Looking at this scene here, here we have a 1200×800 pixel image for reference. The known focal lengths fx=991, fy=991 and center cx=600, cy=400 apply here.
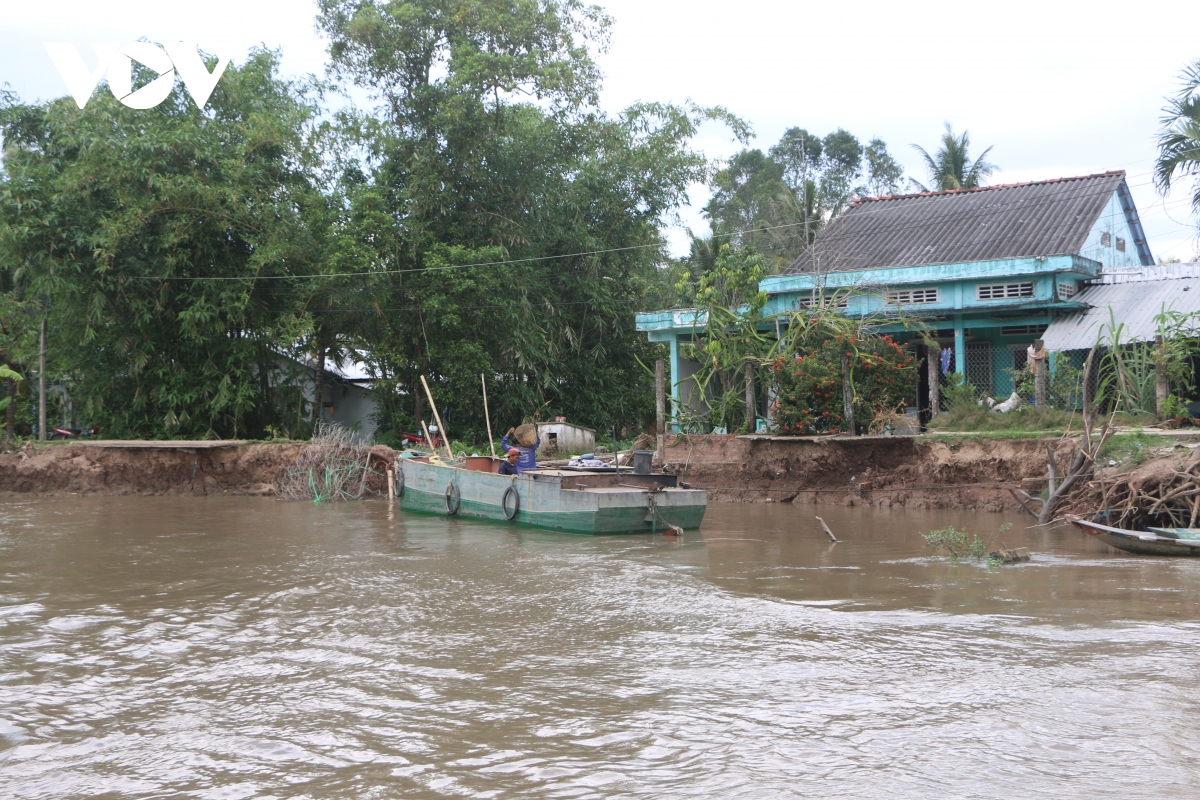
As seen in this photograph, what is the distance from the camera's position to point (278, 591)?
10.4 m

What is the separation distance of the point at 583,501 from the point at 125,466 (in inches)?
495

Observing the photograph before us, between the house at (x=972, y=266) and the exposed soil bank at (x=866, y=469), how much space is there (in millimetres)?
2031

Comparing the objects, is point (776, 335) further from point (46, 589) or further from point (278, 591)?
point (46, 589)

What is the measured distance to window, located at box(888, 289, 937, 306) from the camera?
1905cm

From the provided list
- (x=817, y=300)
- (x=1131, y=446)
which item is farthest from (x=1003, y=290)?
(x=1131, y=446)

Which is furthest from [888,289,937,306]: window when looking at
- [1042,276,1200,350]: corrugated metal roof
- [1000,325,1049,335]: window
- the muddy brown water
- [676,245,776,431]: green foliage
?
the muddy brown water

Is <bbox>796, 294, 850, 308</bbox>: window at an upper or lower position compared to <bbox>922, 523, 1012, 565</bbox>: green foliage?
upper

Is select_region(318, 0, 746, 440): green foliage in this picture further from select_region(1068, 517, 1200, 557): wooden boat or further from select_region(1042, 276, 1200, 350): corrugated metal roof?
select_region(1068, 517, 1200, 557): wooden boat

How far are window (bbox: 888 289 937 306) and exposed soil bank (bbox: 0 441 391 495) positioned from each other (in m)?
12.7

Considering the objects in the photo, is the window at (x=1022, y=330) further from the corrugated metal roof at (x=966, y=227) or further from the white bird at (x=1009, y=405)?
the white bird at (x=1009, y=405)

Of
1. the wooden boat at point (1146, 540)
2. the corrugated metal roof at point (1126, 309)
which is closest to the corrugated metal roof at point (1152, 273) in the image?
the corrugated metal roof at point (1126, 309)

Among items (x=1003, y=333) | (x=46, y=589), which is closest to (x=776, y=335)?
(x=1003, y=333)

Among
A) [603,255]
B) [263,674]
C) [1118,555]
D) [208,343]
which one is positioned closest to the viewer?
[263,674]

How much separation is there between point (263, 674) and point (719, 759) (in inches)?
141
